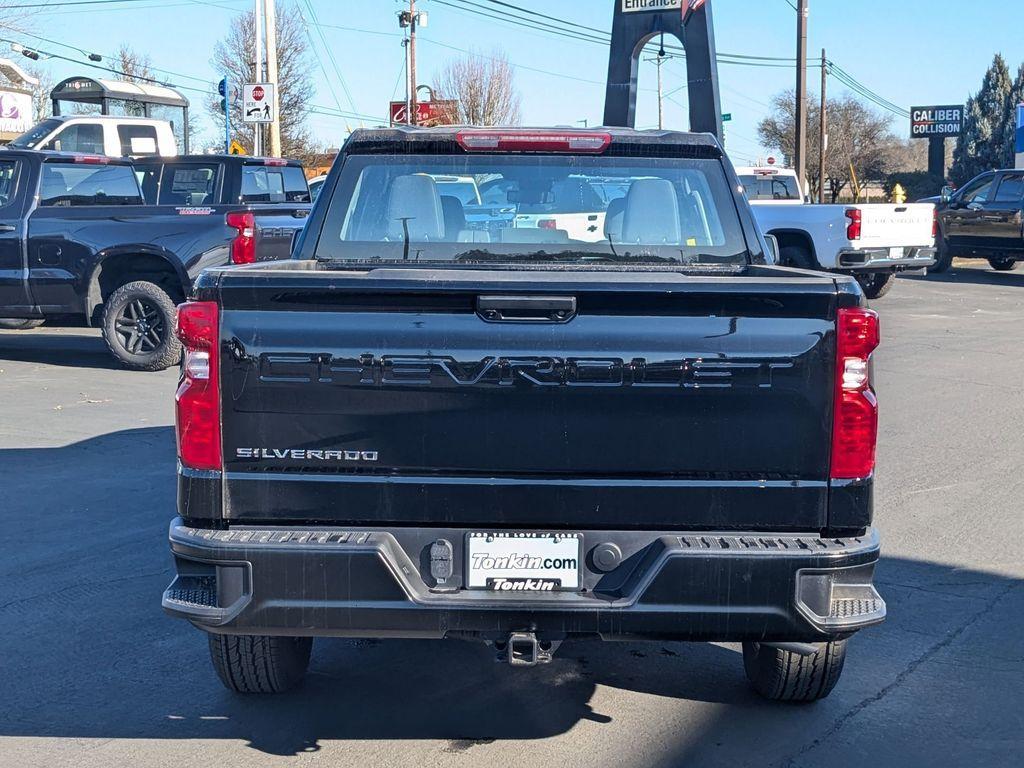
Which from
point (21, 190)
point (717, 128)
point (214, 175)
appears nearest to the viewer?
point (21, 190)

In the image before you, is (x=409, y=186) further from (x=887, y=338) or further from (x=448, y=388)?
(x=887, y=338)

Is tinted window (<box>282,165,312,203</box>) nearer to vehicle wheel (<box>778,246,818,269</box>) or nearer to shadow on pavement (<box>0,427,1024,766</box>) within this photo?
vehicle wheel (<box>778,246,818,269</box>)

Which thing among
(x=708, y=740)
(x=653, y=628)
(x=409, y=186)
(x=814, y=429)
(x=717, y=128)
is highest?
(x=717, y=128)

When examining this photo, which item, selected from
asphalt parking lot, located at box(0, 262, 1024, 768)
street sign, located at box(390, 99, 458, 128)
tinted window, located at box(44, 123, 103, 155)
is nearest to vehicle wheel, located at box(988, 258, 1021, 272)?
street sign, located at box(390, 99, 458, 128)

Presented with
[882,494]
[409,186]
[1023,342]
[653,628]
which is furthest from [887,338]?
[653,628]

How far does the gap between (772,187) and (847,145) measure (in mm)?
51299

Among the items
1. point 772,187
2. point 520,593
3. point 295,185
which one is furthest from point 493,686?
point 772,187

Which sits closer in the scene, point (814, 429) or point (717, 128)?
point (814, 429)

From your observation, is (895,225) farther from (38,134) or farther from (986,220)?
(38,134)

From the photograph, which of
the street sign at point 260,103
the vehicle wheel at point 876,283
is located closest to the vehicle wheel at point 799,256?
the vehicle wheel at point 876,283

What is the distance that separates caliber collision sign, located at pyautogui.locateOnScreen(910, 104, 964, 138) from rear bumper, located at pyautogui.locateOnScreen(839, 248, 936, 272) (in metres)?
42.0

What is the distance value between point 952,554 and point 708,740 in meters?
2.69

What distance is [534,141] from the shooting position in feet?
15.5

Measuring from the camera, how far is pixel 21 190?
12.5m
